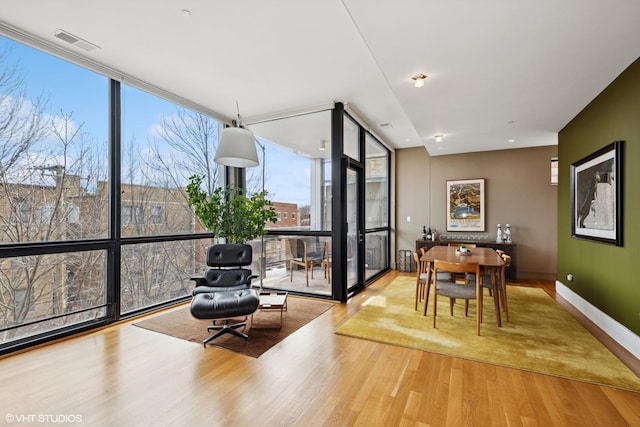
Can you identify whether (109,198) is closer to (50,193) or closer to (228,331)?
(50,193)

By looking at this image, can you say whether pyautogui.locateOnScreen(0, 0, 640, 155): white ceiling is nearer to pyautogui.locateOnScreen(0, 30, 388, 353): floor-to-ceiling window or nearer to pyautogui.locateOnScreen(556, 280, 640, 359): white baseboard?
pyautogui.locateOnScreen(0, 30, 388, 353): floor-to-ceiling window

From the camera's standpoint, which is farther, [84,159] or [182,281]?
[182,281]

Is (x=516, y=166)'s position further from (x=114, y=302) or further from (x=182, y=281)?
(x=114, y=302)

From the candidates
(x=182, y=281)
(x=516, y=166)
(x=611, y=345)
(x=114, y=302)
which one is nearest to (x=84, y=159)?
(x=114, y=302)

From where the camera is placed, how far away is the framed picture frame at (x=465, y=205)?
627 cm

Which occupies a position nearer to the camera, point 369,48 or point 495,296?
point 369,48

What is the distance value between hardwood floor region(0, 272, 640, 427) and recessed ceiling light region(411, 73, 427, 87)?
2.63m

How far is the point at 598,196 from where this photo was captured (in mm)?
3439

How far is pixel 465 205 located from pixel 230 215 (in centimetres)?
482

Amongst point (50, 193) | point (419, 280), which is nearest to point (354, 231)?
point (419, 280)

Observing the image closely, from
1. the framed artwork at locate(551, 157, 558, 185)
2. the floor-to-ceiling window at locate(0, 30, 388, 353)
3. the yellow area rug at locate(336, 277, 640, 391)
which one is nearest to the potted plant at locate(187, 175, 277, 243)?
the floor-to-ceiling window at locate(0, 30, 388, 353)

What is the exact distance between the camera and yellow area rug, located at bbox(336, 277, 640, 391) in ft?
8.09

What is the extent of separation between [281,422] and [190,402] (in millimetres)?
655

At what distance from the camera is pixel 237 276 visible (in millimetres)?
3676
